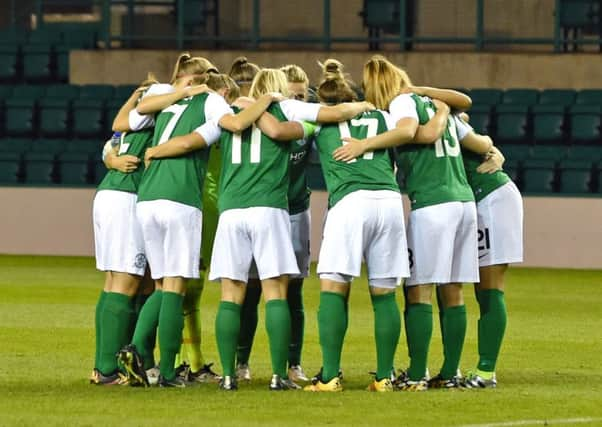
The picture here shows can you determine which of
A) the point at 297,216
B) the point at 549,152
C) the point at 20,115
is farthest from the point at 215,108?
the point at 20,115

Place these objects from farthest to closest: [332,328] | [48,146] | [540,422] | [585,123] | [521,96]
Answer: [48,146] < [521,96] < [585,123] < [332,328] < [540,422]

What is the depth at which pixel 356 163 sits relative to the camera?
9273mm

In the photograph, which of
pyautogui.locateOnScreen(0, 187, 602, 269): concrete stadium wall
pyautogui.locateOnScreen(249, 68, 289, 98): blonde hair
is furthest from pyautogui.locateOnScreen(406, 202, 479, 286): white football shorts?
pyautogui.locateOnScreen(0, 187, 602, 269): concrete stadium wall

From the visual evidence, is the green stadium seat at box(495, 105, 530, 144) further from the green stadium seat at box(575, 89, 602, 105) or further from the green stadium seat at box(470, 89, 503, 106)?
the green stadium seat at box(575, 89, 602, 105)

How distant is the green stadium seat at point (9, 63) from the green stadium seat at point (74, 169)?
114 inches

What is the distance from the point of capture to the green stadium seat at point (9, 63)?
2389 centimetres

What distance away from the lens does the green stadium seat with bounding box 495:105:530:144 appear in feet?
70.3

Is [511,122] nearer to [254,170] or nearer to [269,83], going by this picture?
[269,83]

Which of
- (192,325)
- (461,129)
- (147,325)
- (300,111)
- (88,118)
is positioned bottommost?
(192,325)

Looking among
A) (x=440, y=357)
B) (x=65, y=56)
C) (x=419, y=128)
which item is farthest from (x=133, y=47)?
(x=419, y=128)

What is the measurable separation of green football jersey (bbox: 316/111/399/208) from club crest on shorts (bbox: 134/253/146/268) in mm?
1180

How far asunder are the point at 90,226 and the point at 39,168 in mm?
1410

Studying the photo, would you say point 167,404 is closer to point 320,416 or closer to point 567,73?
point 320,416

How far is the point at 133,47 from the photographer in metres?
24.2
